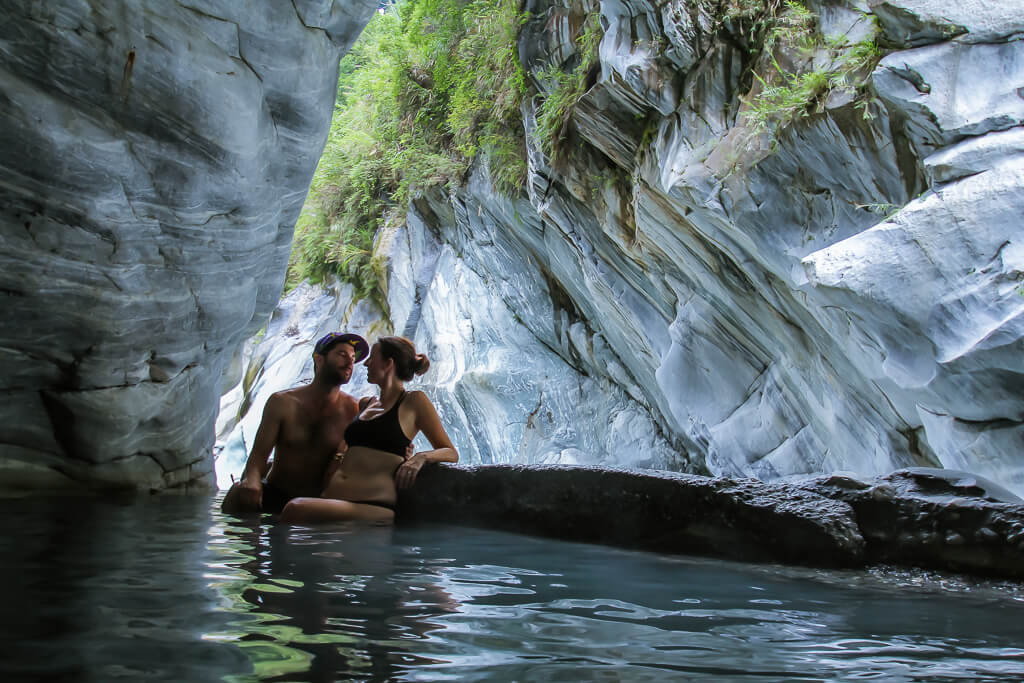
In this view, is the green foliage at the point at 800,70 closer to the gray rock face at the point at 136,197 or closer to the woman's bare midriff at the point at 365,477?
the gray rock face at the point at 136,197

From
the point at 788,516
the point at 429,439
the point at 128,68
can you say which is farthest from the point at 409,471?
the point at 128,68

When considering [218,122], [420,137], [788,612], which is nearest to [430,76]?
[420,137]

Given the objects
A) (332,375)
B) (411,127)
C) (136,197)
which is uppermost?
(411,127)

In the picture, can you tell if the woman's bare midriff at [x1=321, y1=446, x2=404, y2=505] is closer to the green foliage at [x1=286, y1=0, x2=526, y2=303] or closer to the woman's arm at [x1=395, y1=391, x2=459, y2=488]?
the woman's arm at [x1=395, y1=391, x2=459, y2=488]

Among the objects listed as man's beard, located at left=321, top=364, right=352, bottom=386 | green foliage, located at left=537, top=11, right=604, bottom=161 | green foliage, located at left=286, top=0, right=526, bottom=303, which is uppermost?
green foliage, located at left=286, top=0, right=526, bottom=303

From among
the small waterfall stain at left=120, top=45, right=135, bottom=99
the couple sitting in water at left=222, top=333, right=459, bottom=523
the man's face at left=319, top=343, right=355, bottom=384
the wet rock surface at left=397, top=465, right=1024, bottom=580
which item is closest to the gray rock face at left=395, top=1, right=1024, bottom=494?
the wet rock surface at left=397, top=465, right=1024, bottom=580

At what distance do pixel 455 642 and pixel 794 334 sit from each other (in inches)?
192

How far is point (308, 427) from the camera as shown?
4.68 m

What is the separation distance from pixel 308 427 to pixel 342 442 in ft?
0.78

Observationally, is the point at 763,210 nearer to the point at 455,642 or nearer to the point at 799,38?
the point at 799,38

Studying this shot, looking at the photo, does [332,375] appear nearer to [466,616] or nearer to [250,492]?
[250,492]

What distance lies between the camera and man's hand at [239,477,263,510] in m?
4.38

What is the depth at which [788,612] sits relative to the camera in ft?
6.46

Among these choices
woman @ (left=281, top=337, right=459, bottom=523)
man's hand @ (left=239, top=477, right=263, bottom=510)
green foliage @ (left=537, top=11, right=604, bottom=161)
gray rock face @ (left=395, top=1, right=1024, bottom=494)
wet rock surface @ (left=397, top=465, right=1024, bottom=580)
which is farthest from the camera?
green foliage @ (left=537, top=11, right=604, bottom=161)
